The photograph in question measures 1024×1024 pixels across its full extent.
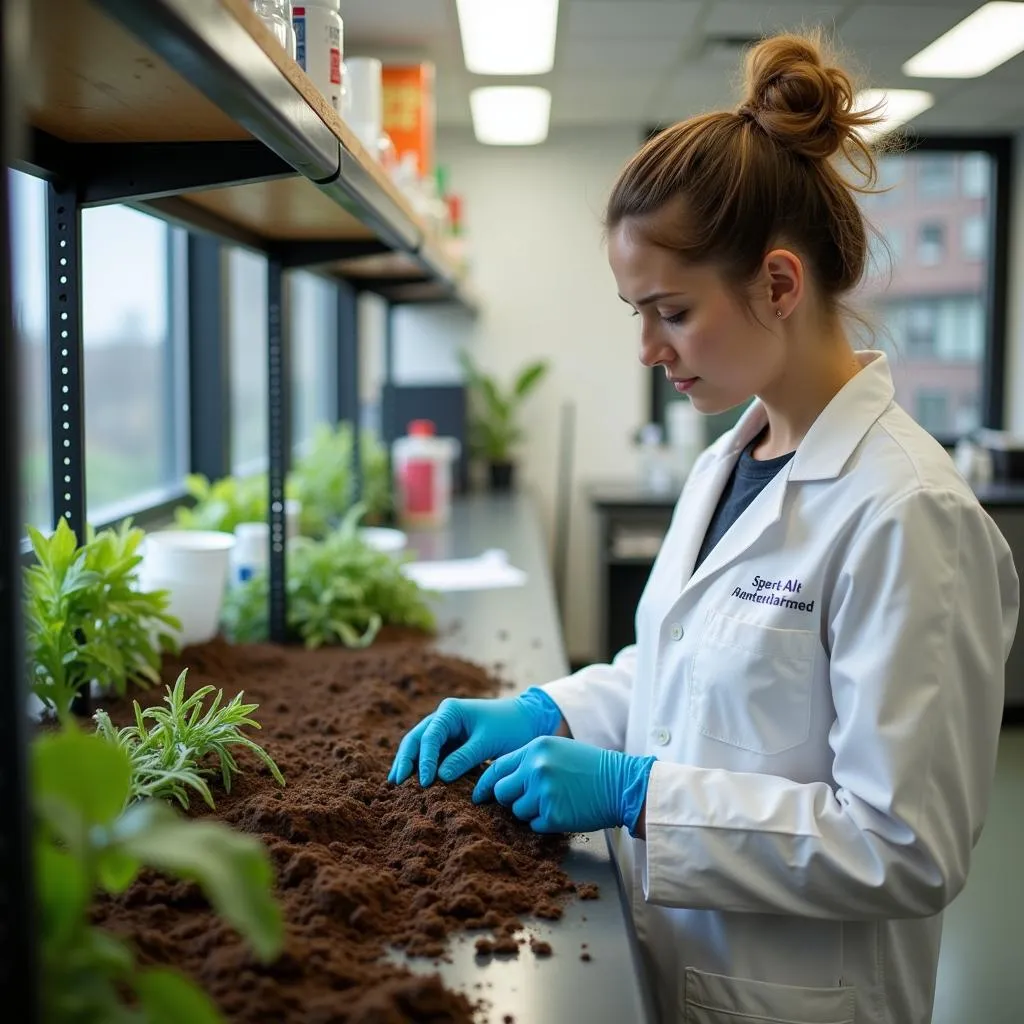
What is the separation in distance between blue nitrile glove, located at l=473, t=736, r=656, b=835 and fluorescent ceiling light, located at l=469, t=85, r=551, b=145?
12.2ft

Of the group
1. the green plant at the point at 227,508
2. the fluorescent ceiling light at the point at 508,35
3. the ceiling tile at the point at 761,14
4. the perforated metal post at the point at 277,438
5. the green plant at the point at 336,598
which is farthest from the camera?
the ceiling tile at the point at 761,14

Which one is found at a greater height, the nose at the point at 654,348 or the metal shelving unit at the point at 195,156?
the metal shelving unit at the point at 195,156

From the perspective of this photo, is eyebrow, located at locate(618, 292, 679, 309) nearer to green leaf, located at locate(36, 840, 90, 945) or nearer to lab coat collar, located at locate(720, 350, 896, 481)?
lab coat collar, located at locate(720, 350, 896, 481)

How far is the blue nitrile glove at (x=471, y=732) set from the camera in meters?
1.33

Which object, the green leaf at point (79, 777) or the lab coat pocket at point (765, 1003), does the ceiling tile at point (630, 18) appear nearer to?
the lab coat pocket at point (765, 1003)

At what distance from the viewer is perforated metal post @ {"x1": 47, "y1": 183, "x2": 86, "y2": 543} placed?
1.28 m

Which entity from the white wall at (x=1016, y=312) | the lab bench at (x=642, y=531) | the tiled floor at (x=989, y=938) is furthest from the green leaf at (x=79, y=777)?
the white wall at (x=1016, y=312)

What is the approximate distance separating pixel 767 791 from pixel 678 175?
0.71 metres

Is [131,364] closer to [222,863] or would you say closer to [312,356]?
[222,863]

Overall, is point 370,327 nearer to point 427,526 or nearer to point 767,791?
point 427,526

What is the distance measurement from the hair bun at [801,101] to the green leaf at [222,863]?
1.04m

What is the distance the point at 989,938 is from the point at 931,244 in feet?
13.1

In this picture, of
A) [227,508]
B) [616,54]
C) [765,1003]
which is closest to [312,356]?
[616,54]

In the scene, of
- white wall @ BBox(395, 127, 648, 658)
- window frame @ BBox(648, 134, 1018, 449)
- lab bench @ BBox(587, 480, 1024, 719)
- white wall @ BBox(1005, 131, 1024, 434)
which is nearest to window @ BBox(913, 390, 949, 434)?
window frame @ BBox(648, 134, 1018, 449)
